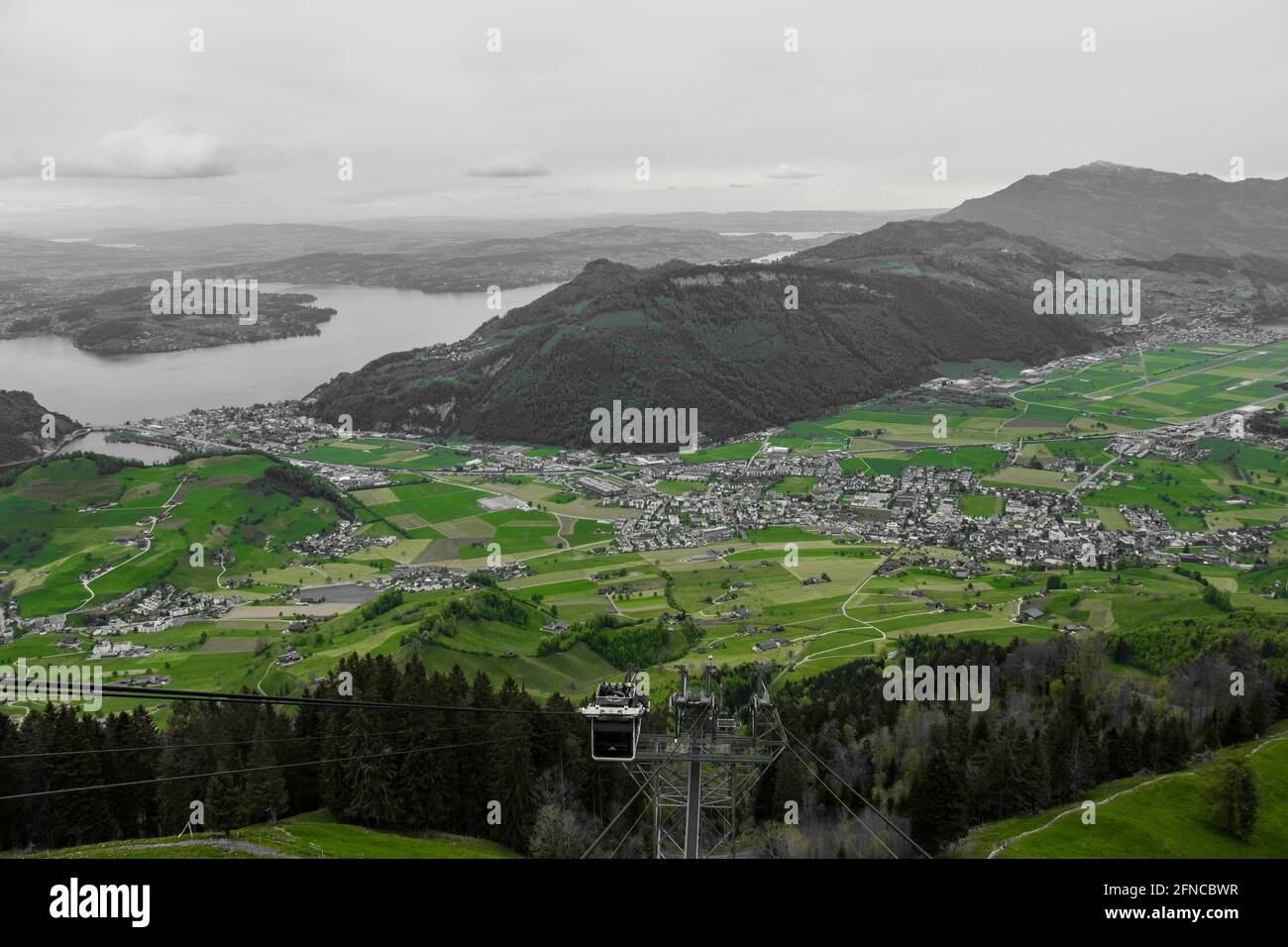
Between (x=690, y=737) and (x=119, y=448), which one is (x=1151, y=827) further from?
(x=119, y=448)

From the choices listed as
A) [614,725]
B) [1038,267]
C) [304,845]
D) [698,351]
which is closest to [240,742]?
[304,845]

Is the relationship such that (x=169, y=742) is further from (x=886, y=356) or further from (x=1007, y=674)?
(x=886, y=356)

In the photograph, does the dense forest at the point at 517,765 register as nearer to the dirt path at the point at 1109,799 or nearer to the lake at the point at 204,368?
the dirt path at the point at 1109,799

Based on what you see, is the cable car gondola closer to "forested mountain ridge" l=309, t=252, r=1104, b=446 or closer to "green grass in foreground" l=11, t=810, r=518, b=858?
"green grass in foreground" l=11, t=810, r=518, b=858

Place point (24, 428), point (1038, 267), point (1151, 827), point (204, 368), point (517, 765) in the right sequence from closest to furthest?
point (1151, 827) → point (517, 765) → point (24, 428) → point (204, 368) → point (1038, 267)

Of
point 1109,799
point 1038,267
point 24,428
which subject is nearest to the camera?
point 1109,799

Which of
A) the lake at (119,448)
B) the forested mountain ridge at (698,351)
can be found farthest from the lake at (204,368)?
the forested mountain ridge at (698,351)
